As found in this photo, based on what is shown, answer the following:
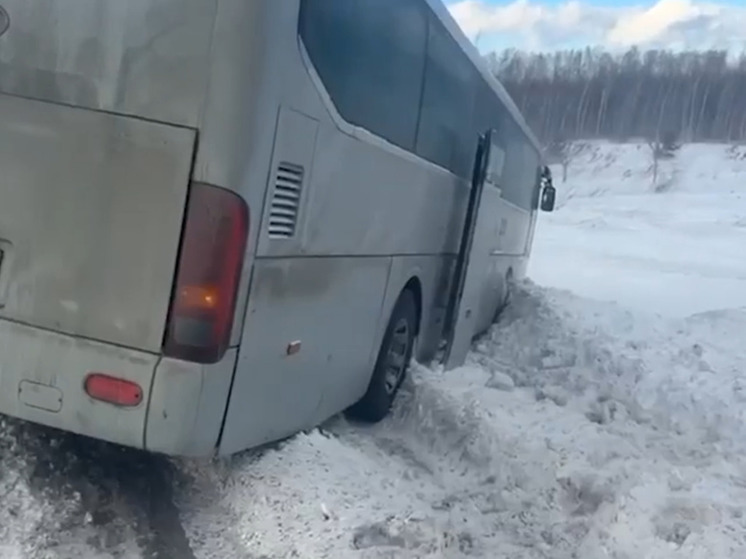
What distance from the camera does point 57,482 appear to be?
179 inches

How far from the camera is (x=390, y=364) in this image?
680 centimetres

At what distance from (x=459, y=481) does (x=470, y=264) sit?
2.97 meters

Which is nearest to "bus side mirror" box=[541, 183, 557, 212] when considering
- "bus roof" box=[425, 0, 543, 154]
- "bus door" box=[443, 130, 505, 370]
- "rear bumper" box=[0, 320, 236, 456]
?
"bus roof" box=[425, 0, 543, 154]

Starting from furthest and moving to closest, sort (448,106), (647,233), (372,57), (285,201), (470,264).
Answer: (647,233)
(470,264)
(448,106)
(372,57)
(285,201)

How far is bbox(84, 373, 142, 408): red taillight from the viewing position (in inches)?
155

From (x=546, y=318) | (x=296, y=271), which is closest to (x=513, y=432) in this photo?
(x=296, y=271)

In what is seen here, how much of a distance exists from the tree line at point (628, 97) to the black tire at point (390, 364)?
219 feet

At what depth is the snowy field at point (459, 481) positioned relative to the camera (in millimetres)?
4410

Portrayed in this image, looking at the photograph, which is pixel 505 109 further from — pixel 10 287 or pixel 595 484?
pixel 10 287

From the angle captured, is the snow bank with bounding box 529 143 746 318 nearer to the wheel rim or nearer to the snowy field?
the snowy field

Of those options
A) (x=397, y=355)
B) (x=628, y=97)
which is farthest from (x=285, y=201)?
(x=628, y=97)

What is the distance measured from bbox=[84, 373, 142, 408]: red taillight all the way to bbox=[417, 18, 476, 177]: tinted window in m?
3.18

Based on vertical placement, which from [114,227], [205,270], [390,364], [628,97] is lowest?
[390,364]

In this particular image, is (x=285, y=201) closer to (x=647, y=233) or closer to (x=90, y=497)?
(x=90, y=497)
